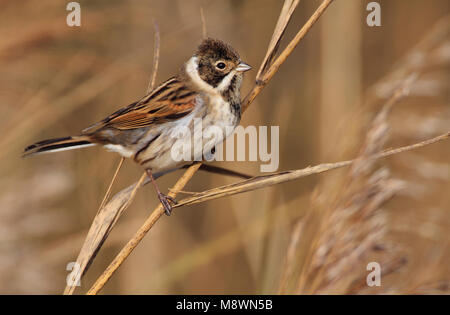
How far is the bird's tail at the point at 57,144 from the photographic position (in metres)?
1.97

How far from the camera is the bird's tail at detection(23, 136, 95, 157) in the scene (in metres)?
1.97

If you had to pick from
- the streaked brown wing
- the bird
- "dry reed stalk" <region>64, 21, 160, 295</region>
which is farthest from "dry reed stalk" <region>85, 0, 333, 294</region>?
the streaked brown wing

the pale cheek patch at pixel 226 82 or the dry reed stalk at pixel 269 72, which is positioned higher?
the pale cheek patch at pixel 226 82

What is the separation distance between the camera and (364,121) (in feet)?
6.77

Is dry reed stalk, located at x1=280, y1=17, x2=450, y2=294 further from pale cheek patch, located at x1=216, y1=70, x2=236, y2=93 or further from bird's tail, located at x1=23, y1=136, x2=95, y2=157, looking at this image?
bird's tail, located at x1=23, y1=136, x2=95, y2=157

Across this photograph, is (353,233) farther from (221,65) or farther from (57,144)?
(57,144)

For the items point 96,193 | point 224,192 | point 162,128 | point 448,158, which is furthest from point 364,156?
point 448,158

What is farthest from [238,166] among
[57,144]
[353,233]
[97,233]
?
[97,233]

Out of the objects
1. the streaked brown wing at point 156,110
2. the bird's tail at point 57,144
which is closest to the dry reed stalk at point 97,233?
the bird's tail at point 57,144

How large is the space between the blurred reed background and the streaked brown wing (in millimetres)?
136

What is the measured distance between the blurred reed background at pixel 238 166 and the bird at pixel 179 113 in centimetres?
12

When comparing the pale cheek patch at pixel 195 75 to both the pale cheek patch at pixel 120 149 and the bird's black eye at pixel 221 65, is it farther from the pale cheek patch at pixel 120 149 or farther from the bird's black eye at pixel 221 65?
the pale cheek patch at pixel 120 149

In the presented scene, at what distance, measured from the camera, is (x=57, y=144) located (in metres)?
2.06
